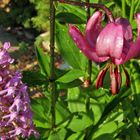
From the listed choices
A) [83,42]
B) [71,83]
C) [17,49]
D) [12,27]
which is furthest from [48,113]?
[12,27]

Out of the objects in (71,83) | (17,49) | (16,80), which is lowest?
(17,49)

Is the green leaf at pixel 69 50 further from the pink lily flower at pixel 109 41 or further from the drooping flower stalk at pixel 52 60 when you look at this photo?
the pink lily flower at pixel 109 41

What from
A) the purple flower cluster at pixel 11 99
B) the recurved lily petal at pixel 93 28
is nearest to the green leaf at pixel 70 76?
the purple flower cluster at pixel 11 99

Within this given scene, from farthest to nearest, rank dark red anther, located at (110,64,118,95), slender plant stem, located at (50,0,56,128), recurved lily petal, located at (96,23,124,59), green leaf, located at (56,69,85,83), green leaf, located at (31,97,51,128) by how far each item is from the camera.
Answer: green leaf, located at (31,97,51,128) → green leaf, located at (56,69,85,83) → slender plant stem, located at (50,0,56,128) → dark red anther, located at (110,64,118,95) → recurved lily petal, located at (96,23,124,59)

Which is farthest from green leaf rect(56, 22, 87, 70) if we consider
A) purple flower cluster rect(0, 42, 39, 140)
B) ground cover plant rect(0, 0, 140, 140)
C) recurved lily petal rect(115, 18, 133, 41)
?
recurved lily petal rect(115, 18, 133, 41)

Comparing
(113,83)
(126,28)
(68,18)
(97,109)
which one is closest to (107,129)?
(97,109)

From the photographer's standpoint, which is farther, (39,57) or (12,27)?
A: (12,27)

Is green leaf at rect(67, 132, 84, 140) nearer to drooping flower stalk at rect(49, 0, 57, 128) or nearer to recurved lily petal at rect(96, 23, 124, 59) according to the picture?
drooping flower stalk at rect(49, 0, 57, 128)

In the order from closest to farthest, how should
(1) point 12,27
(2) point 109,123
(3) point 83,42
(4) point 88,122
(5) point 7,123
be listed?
1. (3) point 83,42
2. (5) point 7,123
3. (4) point 88,122
4. (2) point 109,123
5. (1) point 12,27

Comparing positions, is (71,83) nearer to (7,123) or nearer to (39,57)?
(39,57)
